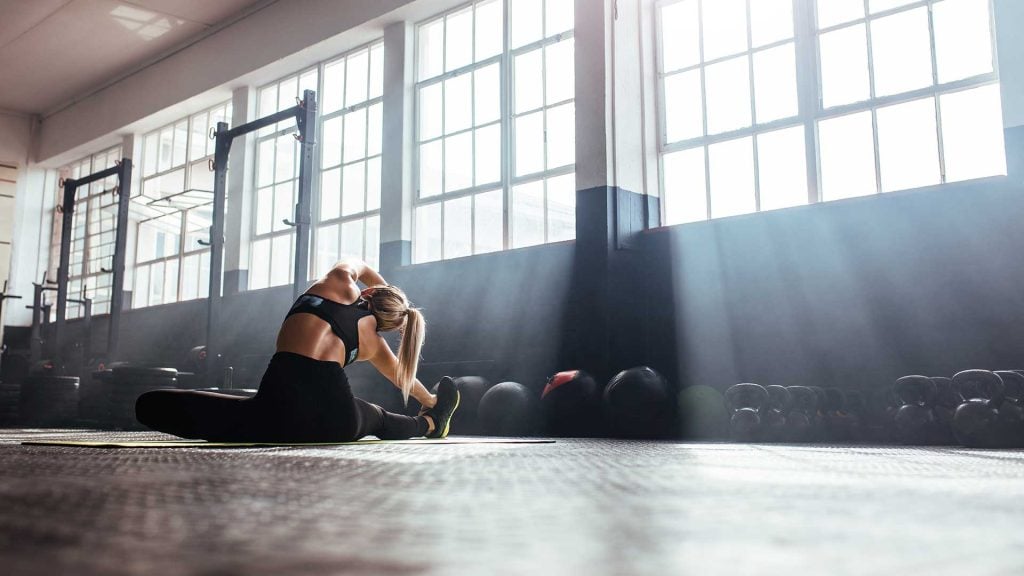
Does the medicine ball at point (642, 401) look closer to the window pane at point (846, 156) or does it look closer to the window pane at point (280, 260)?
the window pane at point (846, 156)

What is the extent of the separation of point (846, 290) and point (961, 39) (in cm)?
166

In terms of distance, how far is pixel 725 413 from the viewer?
4926 mm

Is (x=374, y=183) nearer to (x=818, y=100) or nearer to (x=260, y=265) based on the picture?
(x=260, y=265)

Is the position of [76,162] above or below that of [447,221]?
above

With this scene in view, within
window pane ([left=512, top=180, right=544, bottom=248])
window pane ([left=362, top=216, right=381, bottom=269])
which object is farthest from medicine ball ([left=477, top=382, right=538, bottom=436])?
window pane ([left=362, top=216, right=381, bottom=269])

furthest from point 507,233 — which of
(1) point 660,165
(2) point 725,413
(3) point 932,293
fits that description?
(3) point 932,293

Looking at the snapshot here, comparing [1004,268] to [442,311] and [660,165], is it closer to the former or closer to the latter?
[660,165]

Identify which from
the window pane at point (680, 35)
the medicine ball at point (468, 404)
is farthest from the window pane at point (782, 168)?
the medicine ball at point (468, 404)

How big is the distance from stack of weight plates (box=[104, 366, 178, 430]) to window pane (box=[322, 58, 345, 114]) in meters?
3.33

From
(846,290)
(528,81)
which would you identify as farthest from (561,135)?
(846,290)

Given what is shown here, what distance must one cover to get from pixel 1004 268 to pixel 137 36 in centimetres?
932

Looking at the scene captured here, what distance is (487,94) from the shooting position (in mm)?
7395

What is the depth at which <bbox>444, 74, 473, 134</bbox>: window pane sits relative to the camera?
7.55 metres

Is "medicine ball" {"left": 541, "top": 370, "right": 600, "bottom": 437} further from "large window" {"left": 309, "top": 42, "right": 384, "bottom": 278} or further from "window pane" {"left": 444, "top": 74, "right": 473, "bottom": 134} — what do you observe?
"large window" {"left": 309, "top": 42, "right": 384, "bottom": 278}
